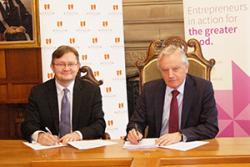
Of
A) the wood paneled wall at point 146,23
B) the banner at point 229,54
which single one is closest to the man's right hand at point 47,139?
the banner at point 229,54

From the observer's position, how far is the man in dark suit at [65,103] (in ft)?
9.17

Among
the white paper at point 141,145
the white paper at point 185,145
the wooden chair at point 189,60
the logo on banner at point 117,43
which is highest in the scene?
the logo on banner at point 117,43

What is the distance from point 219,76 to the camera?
426cm

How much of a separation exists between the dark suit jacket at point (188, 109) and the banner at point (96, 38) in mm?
1642

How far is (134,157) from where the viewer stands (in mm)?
2062

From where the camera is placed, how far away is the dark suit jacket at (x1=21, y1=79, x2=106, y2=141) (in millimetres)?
2844

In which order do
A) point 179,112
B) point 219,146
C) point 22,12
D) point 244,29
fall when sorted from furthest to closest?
point 22,12 → point 244,29 → point 179,112 → point 219,146

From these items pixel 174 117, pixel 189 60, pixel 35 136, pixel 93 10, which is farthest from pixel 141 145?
pixel 93 10

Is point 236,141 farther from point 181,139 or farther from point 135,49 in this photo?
point 135,49

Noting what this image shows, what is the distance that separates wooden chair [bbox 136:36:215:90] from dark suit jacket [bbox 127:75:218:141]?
14.0 inches

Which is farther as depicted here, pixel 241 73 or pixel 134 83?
pixel 134 83

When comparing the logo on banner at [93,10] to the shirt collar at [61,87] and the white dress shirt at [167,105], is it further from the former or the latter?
the white dress shirt at [167,105]

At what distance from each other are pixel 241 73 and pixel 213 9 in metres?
0.68

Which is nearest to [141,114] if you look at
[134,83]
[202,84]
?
[202,84]
